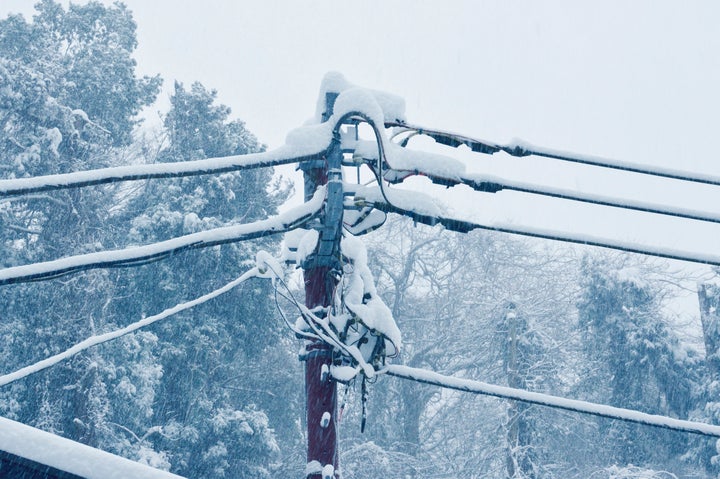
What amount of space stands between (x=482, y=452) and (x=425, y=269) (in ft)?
25.2

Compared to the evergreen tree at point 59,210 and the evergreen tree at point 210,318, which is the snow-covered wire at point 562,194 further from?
the evergreen tree at point 210,318

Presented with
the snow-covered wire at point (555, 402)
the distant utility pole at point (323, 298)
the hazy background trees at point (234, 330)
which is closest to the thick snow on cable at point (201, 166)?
the distant utility pole at point (323, 298)

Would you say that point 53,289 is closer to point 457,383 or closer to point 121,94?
point 121,94

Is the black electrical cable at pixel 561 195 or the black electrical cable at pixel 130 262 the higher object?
the black electrical cable at pixel 561 195

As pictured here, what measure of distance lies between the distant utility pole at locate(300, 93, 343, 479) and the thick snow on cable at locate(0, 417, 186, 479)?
6.56 feet

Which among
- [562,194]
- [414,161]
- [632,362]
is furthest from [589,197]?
[632,362]

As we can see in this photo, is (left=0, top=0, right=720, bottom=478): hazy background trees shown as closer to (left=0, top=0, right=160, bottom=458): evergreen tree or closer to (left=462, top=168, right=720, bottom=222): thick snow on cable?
(left=0, top=0, right=160, bottom=458): evergreen tree

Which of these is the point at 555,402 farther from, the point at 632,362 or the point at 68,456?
the point at 632,362

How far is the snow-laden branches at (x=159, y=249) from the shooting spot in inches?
117

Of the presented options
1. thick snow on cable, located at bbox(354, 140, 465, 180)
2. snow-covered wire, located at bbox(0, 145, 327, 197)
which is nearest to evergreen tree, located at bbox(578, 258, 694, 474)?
thick snow on cable, located at bbox(354, 140, 465, 180)

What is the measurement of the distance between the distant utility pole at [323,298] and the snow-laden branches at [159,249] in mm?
133

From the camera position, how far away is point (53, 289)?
656 inches

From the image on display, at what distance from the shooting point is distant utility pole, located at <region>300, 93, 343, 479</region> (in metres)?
3.69

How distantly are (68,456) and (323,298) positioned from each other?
227cm
